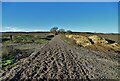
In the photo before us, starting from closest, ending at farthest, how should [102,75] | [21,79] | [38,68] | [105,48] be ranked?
[21,79] < [102,75] < [38,68] < [105,48]

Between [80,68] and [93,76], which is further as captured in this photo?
[80,68]

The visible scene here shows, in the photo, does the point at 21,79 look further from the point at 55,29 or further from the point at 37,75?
the point at 55,29

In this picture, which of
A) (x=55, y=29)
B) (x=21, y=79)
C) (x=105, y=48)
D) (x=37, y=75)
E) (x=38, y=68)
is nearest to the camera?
(x=21, y=79)

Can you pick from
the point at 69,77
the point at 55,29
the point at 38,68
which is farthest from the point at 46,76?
the point at 55,29

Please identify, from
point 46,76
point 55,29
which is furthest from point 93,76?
point 55,29

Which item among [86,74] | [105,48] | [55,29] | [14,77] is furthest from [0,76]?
[55,29]

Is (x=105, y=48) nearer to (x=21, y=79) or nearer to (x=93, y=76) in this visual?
(x=93, y=76)

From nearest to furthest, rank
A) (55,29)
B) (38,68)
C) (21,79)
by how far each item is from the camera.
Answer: (21,79) → (38,68) → (55,29)

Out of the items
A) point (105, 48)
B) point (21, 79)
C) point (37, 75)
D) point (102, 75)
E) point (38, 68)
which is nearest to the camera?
point (21, 79)

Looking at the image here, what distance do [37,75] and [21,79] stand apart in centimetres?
93

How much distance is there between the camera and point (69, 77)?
10.4m

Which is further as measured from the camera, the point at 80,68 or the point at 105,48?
the point at 105,48

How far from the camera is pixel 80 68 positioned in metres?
12.6

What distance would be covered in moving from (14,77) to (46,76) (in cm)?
153
